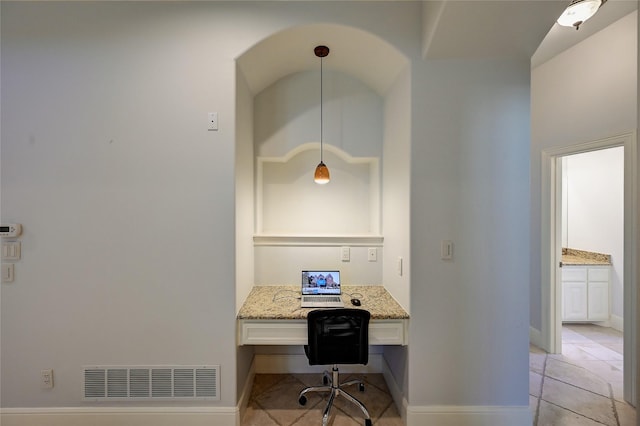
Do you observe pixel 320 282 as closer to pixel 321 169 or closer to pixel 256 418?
pixel 321 169

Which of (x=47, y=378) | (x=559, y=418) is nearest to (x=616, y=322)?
(x=559, y=418)

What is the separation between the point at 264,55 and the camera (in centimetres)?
198

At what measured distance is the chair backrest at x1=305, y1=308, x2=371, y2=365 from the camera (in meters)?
1.78

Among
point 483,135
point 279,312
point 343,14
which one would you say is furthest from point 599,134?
point 279,312

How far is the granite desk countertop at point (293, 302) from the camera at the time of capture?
1.84 metres

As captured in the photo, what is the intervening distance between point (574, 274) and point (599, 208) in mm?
1043

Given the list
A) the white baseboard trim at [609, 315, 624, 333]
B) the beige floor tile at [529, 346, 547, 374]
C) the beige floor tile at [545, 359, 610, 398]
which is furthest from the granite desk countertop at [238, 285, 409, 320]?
the white baseboard trim at [609, 315, 624, 333]

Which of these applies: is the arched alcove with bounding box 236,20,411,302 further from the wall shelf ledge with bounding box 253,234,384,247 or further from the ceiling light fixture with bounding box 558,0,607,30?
the ceiling light fixture with bounding box 558,0,607,30

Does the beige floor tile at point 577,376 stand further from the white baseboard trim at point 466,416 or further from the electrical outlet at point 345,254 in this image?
the electrical outlet at point 345,254

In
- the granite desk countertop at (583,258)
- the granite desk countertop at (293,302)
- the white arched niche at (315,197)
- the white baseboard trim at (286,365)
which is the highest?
the white arched niche at (315,197)

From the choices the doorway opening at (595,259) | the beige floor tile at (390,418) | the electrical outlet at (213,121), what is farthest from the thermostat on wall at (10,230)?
the doorway opening at (595,259)

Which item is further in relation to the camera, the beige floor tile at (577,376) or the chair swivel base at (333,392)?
the beige floor tile at (577,376)

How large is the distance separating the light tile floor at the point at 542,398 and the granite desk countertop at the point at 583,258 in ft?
3.75

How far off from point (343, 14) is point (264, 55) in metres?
0.62
